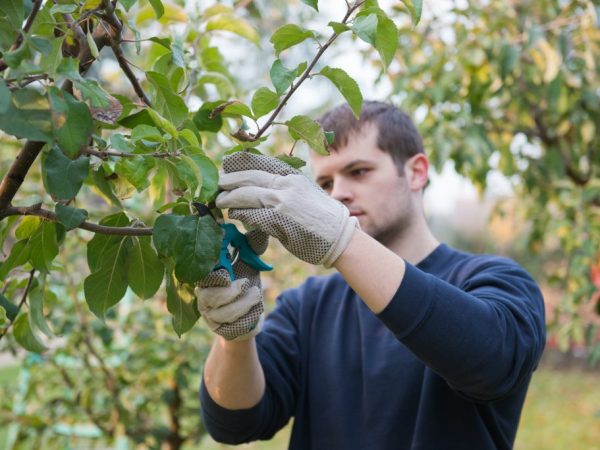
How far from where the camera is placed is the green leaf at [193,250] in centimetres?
98

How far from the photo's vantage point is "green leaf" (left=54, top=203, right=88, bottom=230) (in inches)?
37.9

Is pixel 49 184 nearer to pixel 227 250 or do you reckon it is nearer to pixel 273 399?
pixel 227 250

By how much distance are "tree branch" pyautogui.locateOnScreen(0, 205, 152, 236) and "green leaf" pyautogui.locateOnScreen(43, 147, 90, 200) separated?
0.12m

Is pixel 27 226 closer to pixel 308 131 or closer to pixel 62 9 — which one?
pixel 62 9

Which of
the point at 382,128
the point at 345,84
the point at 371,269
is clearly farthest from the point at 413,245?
the point at 345,84

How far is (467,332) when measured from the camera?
1.28m

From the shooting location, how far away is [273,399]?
69.9 inches

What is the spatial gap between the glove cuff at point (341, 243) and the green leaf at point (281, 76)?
29 cm

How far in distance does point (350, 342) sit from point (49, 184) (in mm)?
1097

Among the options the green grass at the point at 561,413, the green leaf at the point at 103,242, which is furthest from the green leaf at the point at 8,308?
the green grass at the point at 561,413

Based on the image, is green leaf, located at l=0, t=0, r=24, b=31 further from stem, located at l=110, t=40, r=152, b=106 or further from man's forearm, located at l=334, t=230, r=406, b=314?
man's forearm, located at l=334, t=230, r=406, b=314

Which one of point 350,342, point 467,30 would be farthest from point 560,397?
point 350,342

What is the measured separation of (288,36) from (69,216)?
40cm

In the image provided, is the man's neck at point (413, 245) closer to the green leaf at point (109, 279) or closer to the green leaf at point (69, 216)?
the green leaf at point (109, 279)
